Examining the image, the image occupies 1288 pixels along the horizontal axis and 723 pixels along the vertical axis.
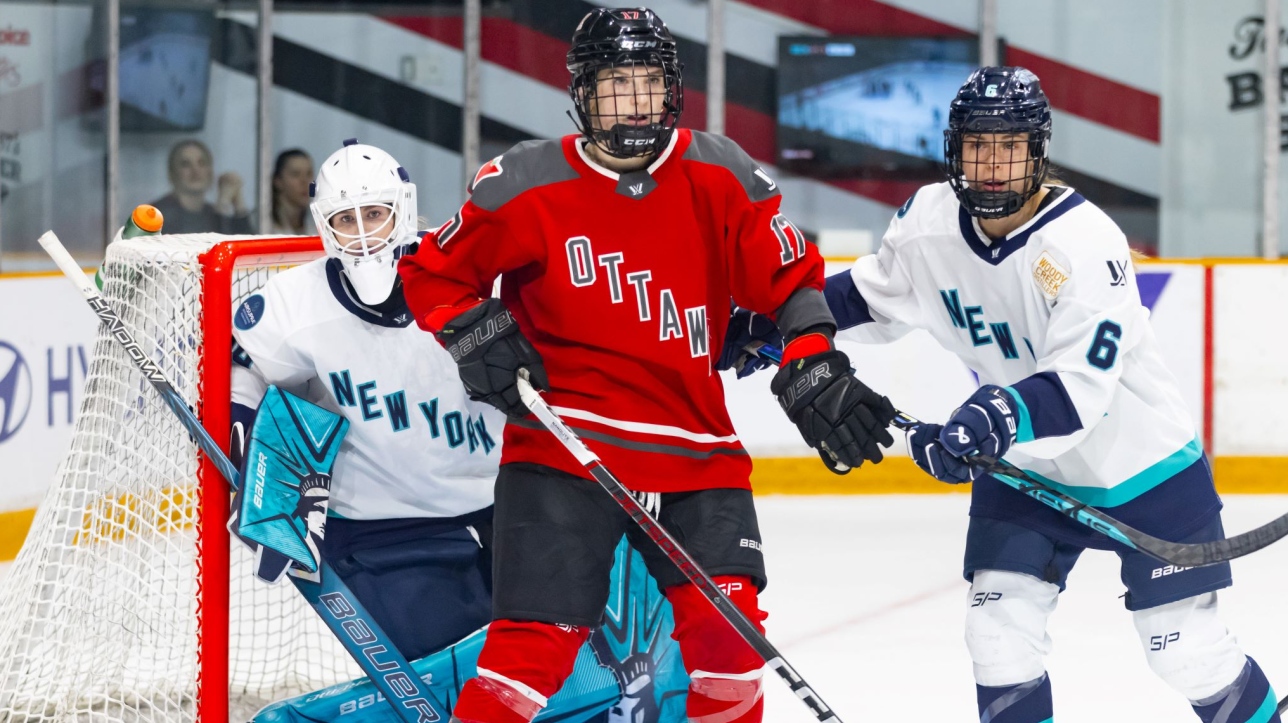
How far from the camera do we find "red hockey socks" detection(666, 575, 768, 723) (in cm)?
212

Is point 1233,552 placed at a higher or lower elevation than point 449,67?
lower

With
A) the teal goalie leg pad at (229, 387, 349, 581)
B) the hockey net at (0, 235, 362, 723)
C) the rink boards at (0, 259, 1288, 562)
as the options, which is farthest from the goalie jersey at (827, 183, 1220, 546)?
the rink boards at (0, 259, 1288, 562)

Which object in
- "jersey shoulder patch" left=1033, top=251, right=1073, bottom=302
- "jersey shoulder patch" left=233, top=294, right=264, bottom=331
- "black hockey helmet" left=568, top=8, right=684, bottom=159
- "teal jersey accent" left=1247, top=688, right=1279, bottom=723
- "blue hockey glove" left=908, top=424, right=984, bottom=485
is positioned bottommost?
"teal jersey accent" left=1247, top=688, right=1279, bottom=723

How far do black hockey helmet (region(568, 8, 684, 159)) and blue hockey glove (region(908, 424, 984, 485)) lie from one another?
1.62ft

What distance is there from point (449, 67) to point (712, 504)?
450 centimetres

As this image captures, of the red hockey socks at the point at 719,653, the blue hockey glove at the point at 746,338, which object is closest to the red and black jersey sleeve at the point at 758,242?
the blue hockey glove at the point at 746,338

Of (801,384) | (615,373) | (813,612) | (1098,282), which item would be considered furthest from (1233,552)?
(813,612)

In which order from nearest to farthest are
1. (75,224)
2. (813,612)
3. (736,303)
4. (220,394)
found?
1. (736,303)
2. (220,394)
3. (813,612)
4. (75,224)

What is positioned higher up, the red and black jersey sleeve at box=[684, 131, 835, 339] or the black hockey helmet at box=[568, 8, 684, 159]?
the black hockey helmet at box=[568, 8, 684, 159]

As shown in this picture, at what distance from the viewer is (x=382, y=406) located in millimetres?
2541

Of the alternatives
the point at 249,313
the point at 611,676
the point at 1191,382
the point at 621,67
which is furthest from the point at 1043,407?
the point at 1191,382

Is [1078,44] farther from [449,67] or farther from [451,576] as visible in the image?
[451,576]

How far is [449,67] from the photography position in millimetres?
6363

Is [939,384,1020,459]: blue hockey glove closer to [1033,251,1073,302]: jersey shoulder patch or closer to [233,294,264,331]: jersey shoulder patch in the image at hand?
[1033,251,1073,302]: jersey shoulder patch
